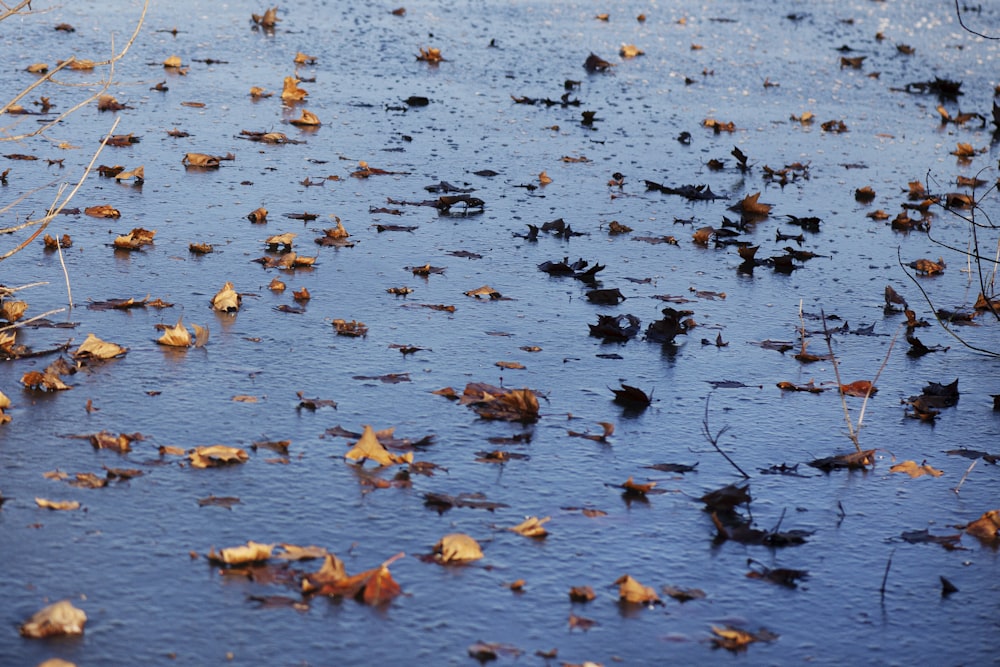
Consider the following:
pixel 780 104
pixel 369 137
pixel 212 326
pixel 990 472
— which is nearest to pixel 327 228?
pixel 212 326

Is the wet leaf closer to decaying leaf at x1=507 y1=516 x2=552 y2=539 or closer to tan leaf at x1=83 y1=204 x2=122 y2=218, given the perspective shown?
decaying leaf at x1=507 y1=516 x2=552 y2=539

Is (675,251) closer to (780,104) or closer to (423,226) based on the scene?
(423,226)

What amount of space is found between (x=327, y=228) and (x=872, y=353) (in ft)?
9.75

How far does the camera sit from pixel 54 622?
114 inches

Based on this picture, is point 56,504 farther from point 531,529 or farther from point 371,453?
point 531,529

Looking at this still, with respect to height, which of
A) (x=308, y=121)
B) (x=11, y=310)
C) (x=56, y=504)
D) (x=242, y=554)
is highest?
(x=242, y=554)

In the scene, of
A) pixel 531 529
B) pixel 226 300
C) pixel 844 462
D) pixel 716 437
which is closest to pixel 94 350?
pixel 226 300

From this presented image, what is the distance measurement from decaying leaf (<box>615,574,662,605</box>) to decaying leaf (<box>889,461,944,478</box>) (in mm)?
1466

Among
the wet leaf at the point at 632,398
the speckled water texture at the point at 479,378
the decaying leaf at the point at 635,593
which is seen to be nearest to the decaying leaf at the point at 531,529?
the speckled water texture at the point at 479,378

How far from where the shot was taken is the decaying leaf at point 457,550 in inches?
134

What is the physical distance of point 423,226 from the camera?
22.2 ft

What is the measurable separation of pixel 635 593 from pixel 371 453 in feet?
3.66

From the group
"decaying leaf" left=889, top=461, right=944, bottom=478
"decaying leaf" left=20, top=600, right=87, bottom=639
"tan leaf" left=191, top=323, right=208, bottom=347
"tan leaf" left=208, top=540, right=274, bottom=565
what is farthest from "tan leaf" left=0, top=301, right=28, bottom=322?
"decaying leaf" left=889, top=461, right=944, bottom=478

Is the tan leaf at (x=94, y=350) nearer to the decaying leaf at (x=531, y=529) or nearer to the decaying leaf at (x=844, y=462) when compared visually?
the decaying leaf at (x=531, y=529)
